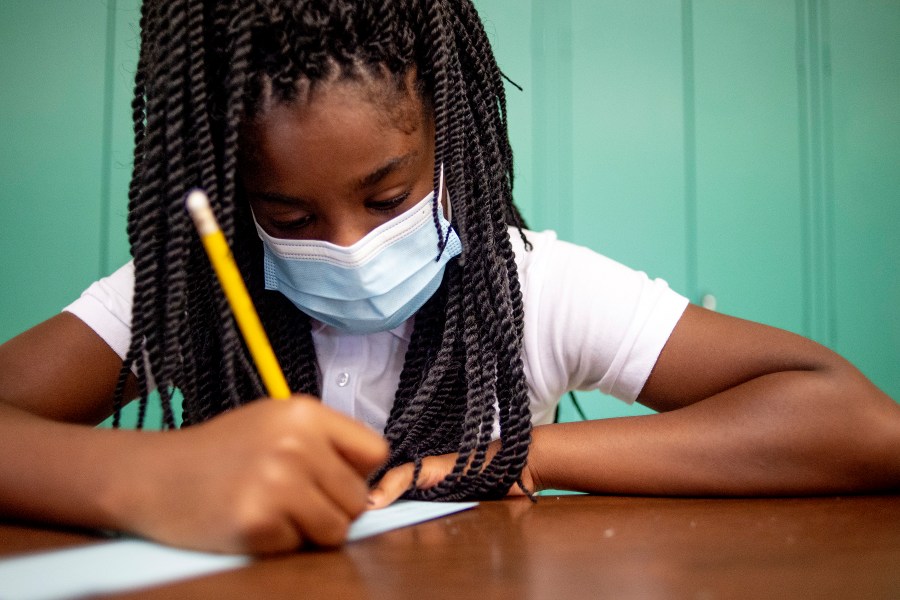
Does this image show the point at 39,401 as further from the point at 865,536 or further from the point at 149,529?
the point at 865,536

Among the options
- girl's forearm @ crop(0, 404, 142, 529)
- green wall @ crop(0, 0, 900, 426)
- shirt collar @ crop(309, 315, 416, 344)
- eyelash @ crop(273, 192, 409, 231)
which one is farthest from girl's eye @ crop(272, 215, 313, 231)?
green wall @ crop(0, 0, 900, 426)

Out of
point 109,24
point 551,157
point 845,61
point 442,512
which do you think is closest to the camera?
point 442,512

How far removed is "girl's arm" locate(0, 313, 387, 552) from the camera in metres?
0.40

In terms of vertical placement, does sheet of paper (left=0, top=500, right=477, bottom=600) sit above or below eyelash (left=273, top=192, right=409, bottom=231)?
below

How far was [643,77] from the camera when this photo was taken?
1.63m

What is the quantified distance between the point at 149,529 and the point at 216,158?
0.40 metres

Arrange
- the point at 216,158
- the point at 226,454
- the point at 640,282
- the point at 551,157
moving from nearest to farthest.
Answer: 1. the point at 226,454
2. the point at 216,158
3. the point at 640,282
4. the point at 551,157

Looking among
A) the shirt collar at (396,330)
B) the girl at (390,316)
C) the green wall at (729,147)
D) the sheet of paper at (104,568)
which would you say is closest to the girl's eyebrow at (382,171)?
the girl at (390,316)

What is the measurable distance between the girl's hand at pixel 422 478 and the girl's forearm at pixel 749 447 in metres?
0.02

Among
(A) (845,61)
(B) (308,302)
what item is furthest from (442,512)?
(A) (845,61)

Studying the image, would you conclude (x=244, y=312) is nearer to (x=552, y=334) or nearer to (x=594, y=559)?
(x=594, y=559)

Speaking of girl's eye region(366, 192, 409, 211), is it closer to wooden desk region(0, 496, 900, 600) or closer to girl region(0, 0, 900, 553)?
girl region(0, 0, 900, 553)

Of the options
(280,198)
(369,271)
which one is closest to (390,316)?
(369,271)

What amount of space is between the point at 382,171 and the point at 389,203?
46mm
